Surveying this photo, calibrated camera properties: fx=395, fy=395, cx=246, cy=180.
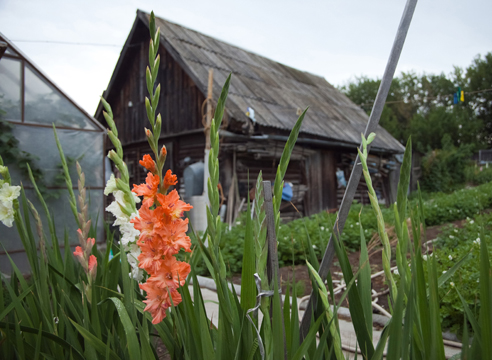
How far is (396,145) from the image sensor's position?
554 inches

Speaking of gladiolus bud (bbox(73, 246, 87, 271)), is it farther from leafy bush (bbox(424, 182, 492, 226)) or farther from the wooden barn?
leafy bush (bbox(424, 182, 492, 226))

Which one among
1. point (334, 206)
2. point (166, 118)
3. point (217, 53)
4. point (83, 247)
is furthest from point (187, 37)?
point (83, 247)

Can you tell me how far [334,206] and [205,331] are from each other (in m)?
11.4

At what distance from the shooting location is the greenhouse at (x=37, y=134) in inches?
202

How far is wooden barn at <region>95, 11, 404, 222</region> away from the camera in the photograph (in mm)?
8969

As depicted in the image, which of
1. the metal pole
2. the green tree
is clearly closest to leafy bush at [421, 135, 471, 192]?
the green tree

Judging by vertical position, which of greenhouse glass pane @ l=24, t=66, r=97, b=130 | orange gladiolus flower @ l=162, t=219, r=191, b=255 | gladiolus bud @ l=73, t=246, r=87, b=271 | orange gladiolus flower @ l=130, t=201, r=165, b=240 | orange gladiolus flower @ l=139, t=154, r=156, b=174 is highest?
greenhouse glass pane @ l=24, t=66, r=97, b=130

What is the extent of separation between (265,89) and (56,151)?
6.70 meters

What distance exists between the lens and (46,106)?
18.3 ft

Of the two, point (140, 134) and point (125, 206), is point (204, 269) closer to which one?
point (125, 206)

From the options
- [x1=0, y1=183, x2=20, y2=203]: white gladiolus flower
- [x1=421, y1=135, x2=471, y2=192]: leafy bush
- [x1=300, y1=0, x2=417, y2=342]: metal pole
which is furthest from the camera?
[x1=421, y1=135, x2=471, y2=192]: leafy bush

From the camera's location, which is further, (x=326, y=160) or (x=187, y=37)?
(x=326, y=160)

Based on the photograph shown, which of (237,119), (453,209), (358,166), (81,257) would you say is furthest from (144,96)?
(358,166)

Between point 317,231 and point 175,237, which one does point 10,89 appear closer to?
point 317,231
